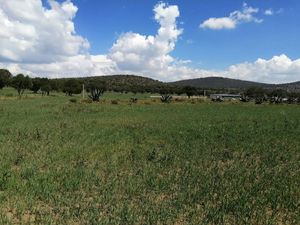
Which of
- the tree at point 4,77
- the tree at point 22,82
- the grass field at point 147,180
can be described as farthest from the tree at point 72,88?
the grass field at point 147,180

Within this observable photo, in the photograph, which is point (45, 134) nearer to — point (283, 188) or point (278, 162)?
point (278, 162)

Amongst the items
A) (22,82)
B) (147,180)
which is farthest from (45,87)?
A: (147,180)

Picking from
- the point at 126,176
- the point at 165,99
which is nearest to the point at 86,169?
the point at 126,176

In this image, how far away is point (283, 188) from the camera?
10102mm

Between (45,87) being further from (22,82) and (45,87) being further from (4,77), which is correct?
(4,77)

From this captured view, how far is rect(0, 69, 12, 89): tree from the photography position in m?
116

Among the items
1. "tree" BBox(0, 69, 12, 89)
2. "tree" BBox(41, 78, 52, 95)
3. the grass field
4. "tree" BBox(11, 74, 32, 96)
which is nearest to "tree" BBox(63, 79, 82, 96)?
"tree" BBox(41, 78, 52, 95)

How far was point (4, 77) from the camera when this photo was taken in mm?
118562

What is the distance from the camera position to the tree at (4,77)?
11599 cm

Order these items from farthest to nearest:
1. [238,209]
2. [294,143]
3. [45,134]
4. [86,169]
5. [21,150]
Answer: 1. [45,134]
2. [294,143]
3. [21,150]
4. [86,169]
5. [238,209]

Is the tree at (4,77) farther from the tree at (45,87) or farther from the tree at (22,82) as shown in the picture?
the tree at (22,82)

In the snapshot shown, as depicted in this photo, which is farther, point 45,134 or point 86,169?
point 45,134

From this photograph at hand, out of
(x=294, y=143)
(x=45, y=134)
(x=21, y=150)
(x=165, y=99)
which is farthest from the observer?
(x=165, y=99)

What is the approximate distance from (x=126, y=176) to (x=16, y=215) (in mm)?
3758
